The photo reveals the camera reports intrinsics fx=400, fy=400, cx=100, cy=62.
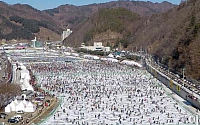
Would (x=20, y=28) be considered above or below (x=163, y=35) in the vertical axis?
above

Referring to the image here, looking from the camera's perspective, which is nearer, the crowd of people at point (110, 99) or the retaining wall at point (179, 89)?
the crowd of people at point (110, 99)

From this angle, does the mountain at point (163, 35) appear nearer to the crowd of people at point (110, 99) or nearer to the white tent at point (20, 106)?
the crowd of people at point (110, 99)

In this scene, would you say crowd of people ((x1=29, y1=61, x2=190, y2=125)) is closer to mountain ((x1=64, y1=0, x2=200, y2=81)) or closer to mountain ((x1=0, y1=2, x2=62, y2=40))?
mountain ((x1=64, y1=0, x2=200, y2=81))

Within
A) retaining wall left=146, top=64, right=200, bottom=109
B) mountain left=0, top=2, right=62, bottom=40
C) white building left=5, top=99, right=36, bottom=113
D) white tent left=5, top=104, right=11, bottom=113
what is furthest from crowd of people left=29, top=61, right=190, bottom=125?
mountain left=0, top=2, right=62, bottom=40

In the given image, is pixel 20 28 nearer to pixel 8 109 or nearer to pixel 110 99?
pixel 110 99

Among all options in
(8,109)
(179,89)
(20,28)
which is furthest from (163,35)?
(20,28)

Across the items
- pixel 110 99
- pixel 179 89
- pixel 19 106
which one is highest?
pixel 179 89

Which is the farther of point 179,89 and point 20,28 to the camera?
point 20,28

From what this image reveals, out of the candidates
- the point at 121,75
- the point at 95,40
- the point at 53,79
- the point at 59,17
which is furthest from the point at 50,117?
the point at 59,17

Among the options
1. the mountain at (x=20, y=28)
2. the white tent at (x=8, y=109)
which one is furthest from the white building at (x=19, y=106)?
the mountain at (x=20, y=28)
